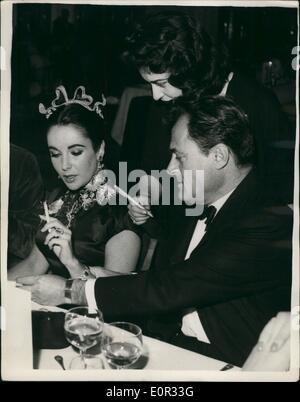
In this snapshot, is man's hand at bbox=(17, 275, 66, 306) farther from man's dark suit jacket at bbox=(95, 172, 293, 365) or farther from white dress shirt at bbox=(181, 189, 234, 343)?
white dress shirt at bbox=(181, 189, 234, 343)

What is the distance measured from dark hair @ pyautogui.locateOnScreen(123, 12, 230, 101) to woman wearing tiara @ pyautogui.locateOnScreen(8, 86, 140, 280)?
Result: 0.92 feet

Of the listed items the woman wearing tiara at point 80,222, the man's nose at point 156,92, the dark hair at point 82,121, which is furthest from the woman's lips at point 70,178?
the man's nose at point 156,92

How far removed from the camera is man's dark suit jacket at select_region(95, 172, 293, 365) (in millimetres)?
1540

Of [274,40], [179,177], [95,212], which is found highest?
[274,40]

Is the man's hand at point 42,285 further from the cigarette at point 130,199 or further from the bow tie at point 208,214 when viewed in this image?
the bow tie at point 208,214

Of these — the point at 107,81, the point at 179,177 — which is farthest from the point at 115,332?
the point at 107,81

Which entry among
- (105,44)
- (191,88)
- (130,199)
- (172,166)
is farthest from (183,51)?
(130,199)

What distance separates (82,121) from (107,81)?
0.14 meters

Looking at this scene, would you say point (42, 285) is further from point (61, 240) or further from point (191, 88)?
point (191, 88)

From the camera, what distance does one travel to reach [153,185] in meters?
1.58

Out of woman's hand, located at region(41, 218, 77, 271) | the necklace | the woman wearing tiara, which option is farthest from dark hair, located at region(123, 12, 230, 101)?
woman's hand, located at region(41, 218, 77, 271)

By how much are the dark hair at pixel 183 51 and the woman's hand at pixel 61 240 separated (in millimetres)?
543

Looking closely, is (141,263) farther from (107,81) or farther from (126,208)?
(107,81)

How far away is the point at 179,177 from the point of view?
157 centimetres
